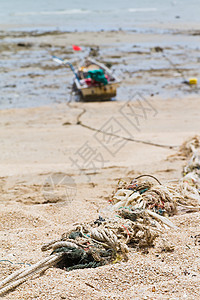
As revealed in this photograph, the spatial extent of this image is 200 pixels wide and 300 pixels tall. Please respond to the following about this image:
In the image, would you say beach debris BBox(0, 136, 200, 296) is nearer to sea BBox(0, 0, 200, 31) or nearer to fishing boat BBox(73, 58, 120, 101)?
fishing boat BBox(73, 58, 120, 101)

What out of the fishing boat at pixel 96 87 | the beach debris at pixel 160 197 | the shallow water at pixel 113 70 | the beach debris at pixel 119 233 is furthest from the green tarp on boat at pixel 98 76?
the beach debris at pixel 119 233

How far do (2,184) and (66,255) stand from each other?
8.95 feet

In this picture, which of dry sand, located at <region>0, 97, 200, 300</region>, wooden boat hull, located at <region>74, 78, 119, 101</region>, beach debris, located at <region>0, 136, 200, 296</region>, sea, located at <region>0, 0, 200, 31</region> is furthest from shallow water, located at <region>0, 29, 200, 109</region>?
beach debris, located at <region>0, 136, 200, 296</region>

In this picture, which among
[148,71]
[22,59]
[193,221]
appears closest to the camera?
[193,221]

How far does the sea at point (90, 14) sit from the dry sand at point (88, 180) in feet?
51.5

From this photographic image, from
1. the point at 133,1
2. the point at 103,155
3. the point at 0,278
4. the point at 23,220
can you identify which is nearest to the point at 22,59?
the point at 103,155

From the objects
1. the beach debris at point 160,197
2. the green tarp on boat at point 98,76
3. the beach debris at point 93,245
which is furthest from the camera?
the green tarp on boat at point 98,76

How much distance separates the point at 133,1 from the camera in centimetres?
4228

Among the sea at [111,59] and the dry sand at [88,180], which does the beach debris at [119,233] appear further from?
the sea at [111,59]

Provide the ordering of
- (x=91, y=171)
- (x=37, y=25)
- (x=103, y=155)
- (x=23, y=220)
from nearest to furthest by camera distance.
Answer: (x=23, y=220) < (x=91, y=171) < (x=103, y=155) < (x=37, y=25)

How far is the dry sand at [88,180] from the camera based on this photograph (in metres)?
2.15

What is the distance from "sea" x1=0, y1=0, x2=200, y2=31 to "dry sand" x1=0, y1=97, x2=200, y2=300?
1571 centimetres

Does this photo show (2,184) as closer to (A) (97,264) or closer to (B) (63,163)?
(B) (63,163)

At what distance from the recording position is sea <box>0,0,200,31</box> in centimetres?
2506
